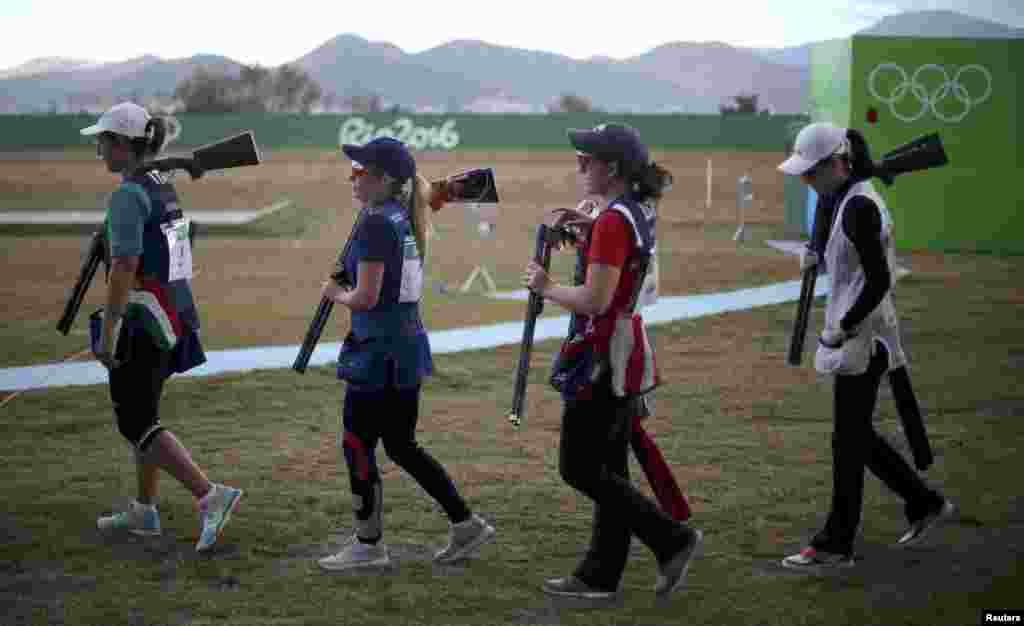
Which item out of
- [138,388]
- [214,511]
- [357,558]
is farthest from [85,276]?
[357,558]

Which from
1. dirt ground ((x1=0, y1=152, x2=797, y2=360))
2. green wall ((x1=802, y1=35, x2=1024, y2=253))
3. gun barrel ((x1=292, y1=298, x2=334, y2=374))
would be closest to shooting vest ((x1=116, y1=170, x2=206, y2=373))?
gun barrel ((x1=292, y1=298, x2=334, y2=374))

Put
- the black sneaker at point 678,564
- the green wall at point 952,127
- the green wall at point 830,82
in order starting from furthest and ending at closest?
the green wall at point 830,82
the green wall at point 952,127
the black sneaker at point 678,564

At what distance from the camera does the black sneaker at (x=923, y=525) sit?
588 cm

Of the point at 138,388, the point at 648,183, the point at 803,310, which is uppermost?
the point at 648,183

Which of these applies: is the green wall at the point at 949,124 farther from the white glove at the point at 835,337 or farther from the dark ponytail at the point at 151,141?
the dark ponytail at the point at 151,141

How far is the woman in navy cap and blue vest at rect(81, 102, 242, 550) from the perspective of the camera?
560 centimetres

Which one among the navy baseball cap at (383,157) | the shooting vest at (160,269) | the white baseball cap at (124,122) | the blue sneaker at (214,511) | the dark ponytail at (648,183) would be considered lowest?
the blue sneaker at (214,511)

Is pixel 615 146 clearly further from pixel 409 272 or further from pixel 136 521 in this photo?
pixel 136 521

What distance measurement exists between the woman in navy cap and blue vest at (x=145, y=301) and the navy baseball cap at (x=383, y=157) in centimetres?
92

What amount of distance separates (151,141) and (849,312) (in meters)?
3.16

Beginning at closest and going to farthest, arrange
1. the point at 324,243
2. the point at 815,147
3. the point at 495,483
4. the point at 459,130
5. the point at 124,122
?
1. the point at 815,147
2. the point at 124,122
3. the point at 495,483
4. the point at 324,243
5. the point at 459,130

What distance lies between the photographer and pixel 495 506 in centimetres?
662

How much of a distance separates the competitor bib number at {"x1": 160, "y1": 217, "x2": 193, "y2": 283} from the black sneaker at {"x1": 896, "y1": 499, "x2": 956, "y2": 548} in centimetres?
352

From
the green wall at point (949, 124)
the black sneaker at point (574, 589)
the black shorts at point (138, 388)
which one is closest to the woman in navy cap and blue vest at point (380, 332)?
the black sneaker at point (574, 589)
